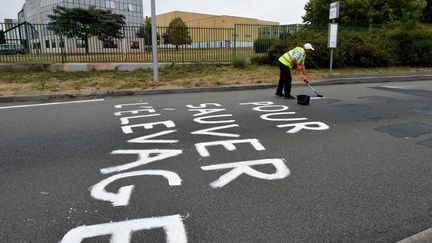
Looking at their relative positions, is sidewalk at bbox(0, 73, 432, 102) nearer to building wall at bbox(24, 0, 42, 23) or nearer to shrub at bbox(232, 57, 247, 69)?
shrub at bbox(232, 57, 247, 69)

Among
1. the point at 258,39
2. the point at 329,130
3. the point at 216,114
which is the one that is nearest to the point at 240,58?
the point at 258,39

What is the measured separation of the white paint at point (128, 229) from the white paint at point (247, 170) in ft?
2.62

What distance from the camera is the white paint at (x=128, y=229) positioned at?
258 centimetres

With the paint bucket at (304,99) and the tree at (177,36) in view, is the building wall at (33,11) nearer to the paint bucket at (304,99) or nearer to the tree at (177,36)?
the tree at (177,36)

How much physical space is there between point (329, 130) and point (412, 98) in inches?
188

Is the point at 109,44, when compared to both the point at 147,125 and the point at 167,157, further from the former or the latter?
the point at 167,157

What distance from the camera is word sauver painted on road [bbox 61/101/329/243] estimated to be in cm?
270

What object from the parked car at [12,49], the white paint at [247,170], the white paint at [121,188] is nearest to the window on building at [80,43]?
the parked car at [12,49]

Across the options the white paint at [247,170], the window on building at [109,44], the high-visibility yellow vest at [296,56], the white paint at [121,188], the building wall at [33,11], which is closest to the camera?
the white paint at [121,188]

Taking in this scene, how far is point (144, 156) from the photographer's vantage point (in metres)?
4.33

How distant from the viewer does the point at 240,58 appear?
15961 millimetres

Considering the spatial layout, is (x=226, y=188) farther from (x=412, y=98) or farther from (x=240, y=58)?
(x=240, y=58)

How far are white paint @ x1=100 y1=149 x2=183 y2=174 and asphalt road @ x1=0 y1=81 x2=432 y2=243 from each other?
3 centimetres

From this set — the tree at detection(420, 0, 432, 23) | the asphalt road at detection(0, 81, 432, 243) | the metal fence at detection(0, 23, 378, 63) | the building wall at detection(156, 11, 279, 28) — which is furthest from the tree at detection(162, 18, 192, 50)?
the building wall at detection(156, 11, 279, 28)
